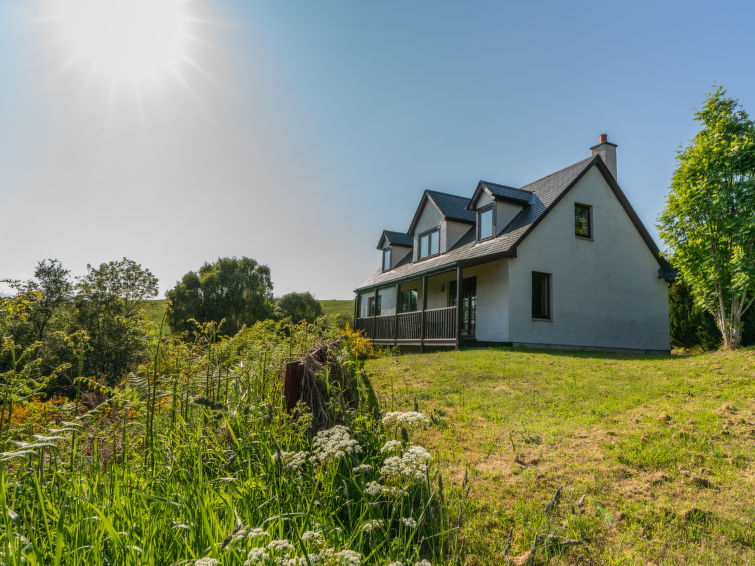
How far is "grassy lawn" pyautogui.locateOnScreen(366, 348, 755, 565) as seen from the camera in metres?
2.33

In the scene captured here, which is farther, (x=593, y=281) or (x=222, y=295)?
(x=222, y=295)

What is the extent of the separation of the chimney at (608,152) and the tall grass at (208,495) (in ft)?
49.5

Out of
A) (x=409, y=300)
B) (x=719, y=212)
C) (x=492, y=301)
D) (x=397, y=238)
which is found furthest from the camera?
(x=397, y=238)

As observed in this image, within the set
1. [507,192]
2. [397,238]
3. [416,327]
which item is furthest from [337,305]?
[507,192]

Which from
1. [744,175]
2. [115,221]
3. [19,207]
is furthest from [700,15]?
[19,207]

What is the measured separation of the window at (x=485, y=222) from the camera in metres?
14.1

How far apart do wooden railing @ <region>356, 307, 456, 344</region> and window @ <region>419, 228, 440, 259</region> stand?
3.25 meters

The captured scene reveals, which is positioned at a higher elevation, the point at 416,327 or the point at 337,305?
the point at 337,305

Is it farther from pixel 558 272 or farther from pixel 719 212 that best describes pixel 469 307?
pixel 719 212

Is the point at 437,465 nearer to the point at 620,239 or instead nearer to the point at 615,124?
the point at 620,239

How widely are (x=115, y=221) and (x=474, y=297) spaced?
437 inches

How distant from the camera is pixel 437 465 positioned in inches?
131

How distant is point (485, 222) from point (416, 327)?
455 centimetres

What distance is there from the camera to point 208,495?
6.48 feet
